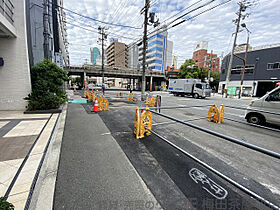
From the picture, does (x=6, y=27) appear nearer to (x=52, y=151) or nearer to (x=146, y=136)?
(x=52, y=151)

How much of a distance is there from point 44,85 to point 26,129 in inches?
137

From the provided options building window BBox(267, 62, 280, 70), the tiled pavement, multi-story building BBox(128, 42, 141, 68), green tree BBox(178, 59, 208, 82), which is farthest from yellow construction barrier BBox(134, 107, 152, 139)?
multi-story building BBox(128, 42, 141, 68)

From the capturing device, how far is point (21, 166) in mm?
2670

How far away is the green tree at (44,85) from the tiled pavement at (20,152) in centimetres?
180

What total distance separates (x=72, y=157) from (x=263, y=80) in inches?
1479

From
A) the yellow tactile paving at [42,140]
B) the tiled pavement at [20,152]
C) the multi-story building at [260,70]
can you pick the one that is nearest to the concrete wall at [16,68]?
the tiled pavement at [20,152]

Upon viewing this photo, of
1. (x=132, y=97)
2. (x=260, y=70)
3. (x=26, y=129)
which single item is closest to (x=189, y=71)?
(x=260, y=70)

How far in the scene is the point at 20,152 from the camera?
318 cm

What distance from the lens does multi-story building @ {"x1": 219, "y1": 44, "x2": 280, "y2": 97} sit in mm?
25266

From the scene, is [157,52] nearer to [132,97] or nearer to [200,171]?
[132,97]

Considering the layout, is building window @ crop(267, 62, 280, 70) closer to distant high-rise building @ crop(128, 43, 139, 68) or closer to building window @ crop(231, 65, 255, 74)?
building window @ crop(231, 65, 255, 74)

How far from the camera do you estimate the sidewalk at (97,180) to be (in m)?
1.91

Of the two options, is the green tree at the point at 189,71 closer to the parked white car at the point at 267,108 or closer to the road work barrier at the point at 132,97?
the road work barrier at the point at 132,97

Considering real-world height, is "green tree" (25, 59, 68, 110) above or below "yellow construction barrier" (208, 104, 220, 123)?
above
